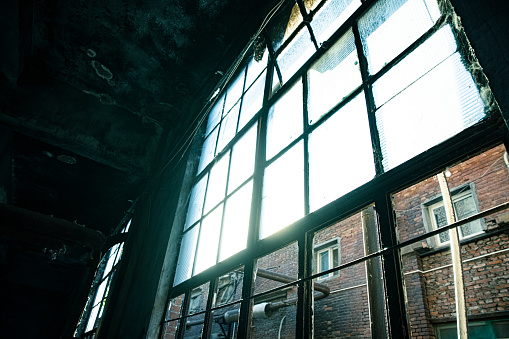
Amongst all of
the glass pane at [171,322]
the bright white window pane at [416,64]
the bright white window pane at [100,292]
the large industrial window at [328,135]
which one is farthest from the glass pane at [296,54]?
the bright white window pane at [100,292]

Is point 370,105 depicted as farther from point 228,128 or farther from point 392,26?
point 228,128

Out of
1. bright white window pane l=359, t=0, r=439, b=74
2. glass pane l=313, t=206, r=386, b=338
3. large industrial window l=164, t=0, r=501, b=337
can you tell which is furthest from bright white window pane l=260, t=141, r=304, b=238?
glass pane l=313, t=206, r=386, b=338

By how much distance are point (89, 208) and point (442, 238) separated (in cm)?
755

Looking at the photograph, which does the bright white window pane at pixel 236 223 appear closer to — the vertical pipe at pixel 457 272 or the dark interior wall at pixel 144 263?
the dark interior wall at pixel 144 263

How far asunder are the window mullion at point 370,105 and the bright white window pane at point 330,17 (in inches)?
8.9

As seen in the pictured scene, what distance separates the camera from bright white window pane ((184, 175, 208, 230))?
2694mm

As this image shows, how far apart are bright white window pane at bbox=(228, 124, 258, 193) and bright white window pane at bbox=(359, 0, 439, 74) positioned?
1035 mm

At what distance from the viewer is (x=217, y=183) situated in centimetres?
256

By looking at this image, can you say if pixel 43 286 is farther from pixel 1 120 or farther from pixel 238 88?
pixel 238 88

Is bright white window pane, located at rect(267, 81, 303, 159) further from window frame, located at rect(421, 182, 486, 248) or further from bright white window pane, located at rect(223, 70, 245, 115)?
window frame, located at rect(421, 182, 486, 248)

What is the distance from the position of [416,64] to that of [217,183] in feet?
5.84

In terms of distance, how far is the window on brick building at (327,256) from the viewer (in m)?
8.09

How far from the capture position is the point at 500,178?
19.9 ft

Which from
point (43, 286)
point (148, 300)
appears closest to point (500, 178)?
point (148, 300)
